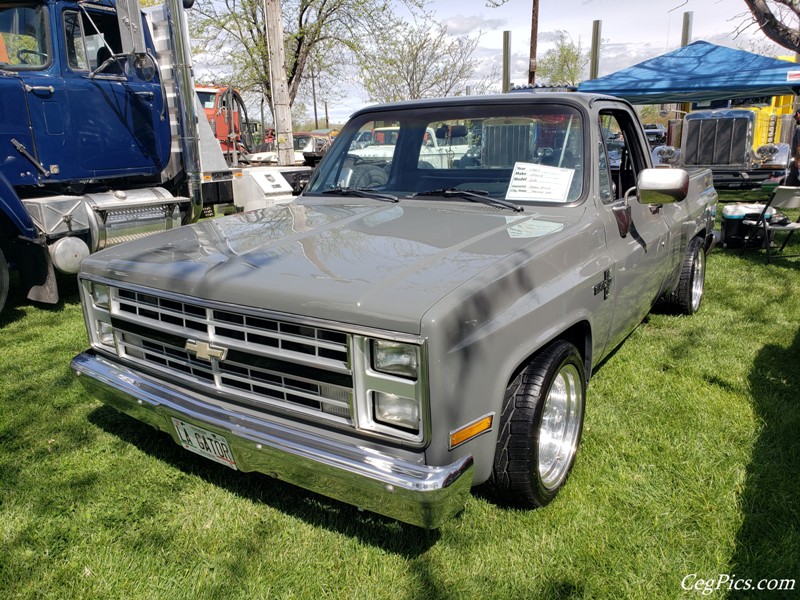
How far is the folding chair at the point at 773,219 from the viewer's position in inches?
270

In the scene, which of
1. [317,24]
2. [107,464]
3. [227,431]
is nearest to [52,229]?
[107,464]

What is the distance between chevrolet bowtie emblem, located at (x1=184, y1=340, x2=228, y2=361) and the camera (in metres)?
2.43

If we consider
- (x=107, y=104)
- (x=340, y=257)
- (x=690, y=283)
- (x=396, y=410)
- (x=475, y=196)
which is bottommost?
(x=690, y=283)

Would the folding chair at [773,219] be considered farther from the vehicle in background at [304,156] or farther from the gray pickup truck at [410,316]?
the vehicle in background at [304,156]

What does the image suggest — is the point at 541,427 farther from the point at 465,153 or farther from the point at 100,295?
the point at 100,295

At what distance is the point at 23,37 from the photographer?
220 inches

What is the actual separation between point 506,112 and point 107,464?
2947 mm

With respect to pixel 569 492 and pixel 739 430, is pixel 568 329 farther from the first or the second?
pixel 739 430

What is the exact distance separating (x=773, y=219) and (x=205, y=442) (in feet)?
24.3

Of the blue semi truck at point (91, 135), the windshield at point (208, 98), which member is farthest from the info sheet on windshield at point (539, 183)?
the windshield at point (208, 98)

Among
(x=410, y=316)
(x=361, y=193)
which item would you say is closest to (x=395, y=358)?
(x=410, y=316)

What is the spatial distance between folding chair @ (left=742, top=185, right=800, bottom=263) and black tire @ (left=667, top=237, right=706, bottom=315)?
2179 millimetres

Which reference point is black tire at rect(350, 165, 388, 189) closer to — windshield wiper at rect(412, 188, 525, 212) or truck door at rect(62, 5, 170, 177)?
windshield wiper at rect(412, 188, 525, 212)

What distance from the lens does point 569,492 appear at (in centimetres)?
293
